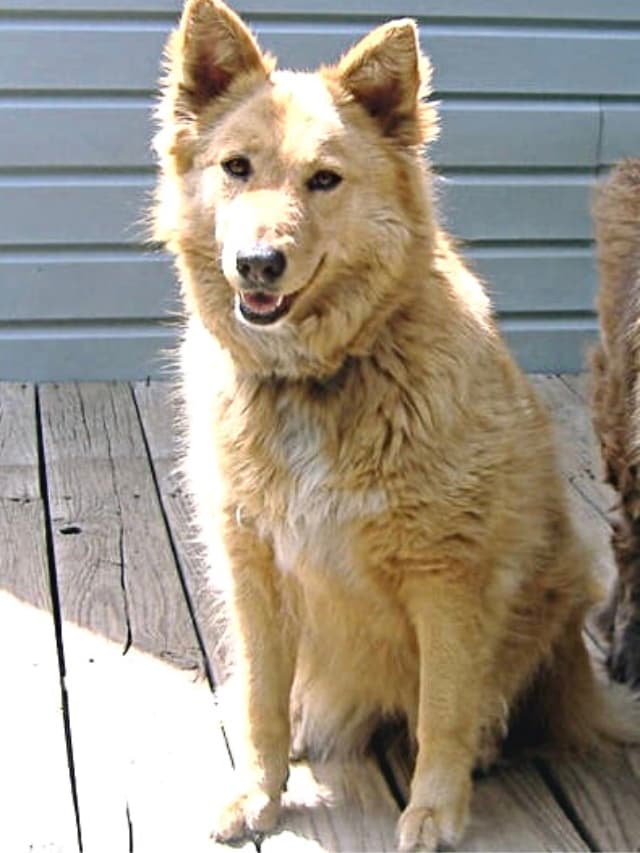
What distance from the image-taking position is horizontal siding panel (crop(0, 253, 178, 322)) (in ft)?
18.0

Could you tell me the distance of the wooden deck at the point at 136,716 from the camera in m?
3.05

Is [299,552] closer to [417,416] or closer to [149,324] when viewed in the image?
[417,416]

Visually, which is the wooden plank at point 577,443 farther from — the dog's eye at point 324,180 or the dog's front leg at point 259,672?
the dog's eye at point 324,180

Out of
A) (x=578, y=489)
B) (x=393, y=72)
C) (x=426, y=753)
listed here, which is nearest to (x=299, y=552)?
(x=426, y=753)

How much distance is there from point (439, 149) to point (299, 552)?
2899 millimetres

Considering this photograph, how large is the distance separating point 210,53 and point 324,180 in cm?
37

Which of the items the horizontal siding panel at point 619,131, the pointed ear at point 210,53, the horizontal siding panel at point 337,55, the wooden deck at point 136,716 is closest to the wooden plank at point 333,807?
the wooden deck at point 136,716

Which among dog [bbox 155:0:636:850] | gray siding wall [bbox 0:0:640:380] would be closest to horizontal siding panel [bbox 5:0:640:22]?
gray siding wall [bbox 0:0:640:380]

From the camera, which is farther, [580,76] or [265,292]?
[580,76]

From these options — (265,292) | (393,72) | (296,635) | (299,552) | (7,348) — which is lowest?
(7,348)

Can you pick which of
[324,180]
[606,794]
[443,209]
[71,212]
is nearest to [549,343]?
[443,209]

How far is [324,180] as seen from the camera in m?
2.90

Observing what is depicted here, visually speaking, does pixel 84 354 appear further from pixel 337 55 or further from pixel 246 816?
pixel 246 816

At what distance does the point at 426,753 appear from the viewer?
9.97 feet
